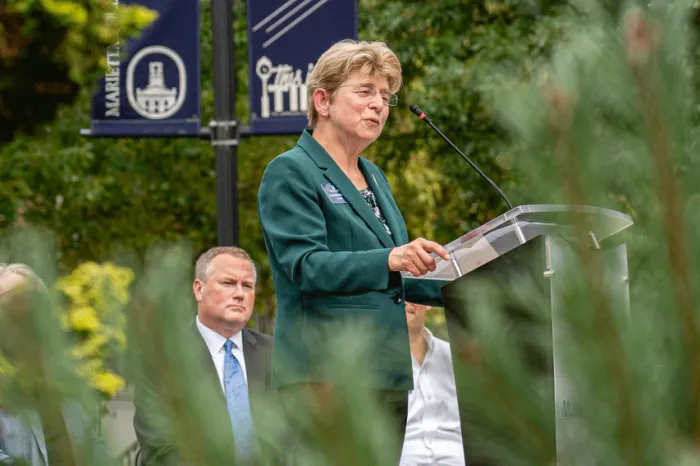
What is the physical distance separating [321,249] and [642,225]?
188cm

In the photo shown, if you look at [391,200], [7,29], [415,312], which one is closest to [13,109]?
[7,29]

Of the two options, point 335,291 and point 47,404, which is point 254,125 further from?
point 47,404

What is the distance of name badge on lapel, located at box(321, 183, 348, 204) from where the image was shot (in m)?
2.59

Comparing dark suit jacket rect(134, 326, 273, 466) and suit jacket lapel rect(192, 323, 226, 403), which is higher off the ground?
suit jacket lapel rect(192, 323, 226, 403)

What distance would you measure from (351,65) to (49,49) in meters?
2.07

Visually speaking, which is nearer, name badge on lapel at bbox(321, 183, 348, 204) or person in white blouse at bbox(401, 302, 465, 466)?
name badge on lapel at bbox(321, 183, 348, 204)

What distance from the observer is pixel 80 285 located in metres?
0.59

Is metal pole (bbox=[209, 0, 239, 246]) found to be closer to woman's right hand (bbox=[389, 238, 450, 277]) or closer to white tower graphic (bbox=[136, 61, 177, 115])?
white tower graphic (bbox=[136, 61, 177, 115])

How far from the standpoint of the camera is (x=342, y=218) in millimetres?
2584

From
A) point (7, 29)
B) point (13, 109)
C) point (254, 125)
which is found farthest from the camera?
point (254, 125)

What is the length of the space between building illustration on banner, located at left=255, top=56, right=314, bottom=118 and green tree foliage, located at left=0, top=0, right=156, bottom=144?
1.85 metres

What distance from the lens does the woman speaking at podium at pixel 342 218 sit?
2396mm

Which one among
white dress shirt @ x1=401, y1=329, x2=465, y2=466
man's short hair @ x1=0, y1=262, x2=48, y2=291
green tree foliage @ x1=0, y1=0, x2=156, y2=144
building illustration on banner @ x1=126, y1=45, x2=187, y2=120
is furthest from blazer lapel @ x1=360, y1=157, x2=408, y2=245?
building illustration on banner @ x1=126, y1=45, x2=187, y2=120

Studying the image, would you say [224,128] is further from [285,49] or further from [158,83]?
[158,83]
